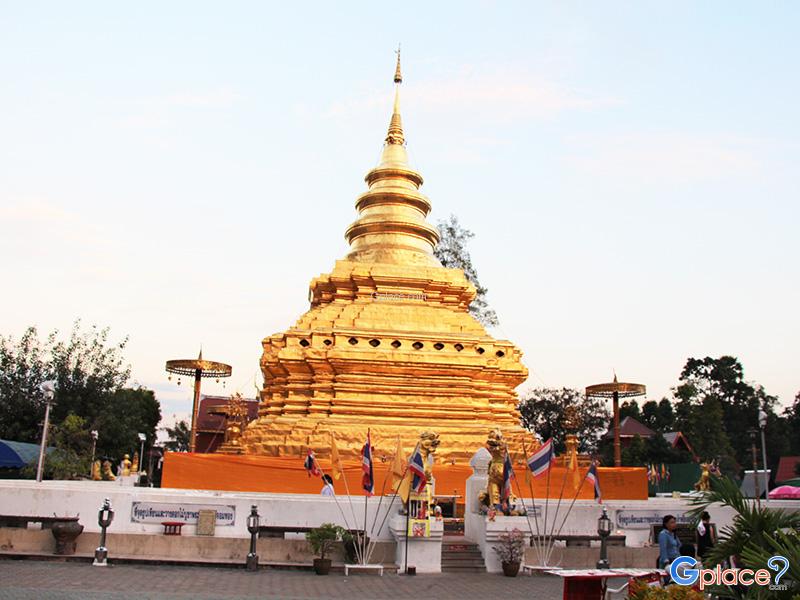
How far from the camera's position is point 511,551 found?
1349cm

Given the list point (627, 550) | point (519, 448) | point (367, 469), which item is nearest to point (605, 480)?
point (519, 448)

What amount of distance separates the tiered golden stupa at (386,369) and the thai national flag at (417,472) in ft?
25.9

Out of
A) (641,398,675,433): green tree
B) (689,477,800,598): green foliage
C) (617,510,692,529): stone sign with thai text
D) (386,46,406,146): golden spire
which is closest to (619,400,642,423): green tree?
(641,398,675,433): green tree

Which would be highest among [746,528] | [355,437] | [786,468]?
[786,468]

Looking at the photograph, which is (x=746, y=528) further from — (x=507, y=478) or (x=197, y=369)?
(x=197, y=369)

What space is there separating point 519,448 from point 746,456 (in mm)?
37628

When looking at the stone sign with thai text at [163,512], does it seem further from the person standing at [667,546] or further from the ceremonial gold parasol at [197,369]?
the ceremonial gold parasol at [197,369]

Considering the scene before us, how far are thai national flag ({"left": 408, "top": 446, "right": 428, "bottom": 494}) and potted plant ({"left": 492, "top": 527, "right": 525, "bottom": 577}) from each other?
5.65ft

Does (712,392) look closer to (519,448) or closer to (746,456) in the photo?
(746,456)

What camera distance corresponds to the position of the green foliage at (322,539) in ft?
43.9

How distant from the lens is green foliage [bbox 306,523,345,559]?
13.4 m

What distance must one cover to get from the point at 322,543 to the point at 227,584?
227 centimetres

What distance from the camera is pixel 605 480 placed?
20172 millimetres

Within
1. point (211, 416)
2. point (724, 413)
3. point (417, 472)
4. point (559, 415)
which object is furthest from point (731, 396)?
point (417, 472)
